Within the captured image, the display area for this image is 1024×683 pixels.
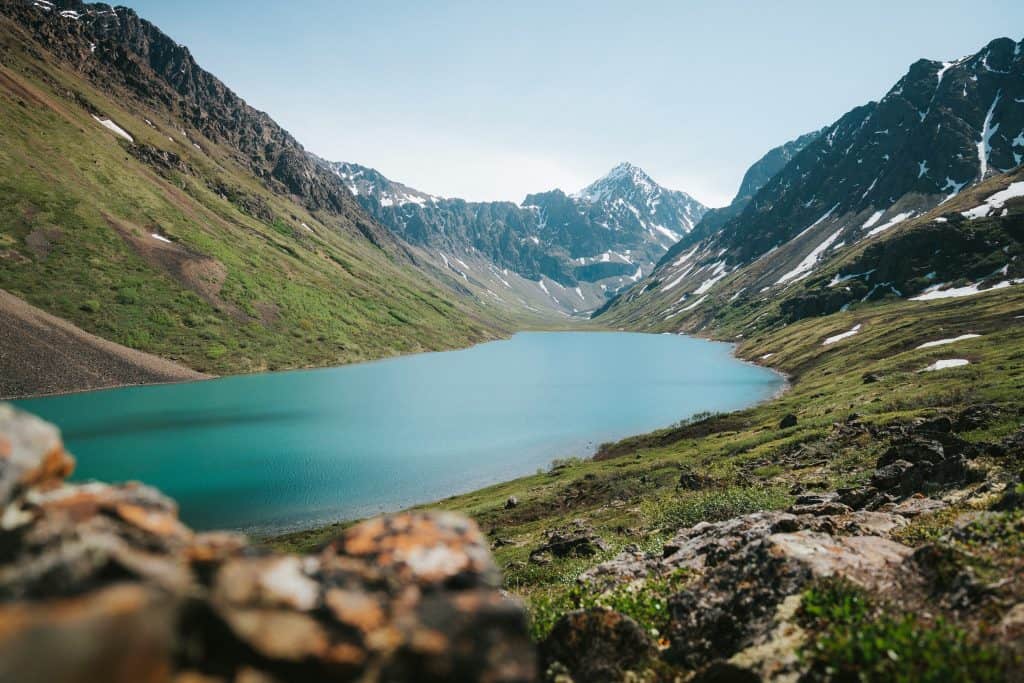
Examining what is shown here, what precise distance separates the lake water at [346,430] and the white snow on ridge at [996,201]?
419ft

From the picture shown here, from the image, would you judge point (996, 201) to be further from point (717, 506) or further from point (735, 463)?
point (717, 506)

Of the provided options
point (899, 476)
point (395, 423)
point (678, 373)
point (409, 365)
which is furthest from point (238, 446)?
point (678, 373)

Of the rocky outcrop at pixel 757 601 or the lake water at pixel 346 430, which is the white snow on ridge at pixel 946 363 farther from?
Result: the rocky outcrop at pixel 757 601

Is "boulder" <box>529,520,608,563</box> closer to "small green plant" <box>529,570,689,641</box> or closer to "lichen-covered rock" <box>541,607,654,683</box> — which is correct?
"small green plant" <box>529,570,689,641</box>

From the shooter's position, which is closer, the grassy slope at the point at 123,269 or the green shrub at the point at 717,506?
the green shrub at the point at 717,506

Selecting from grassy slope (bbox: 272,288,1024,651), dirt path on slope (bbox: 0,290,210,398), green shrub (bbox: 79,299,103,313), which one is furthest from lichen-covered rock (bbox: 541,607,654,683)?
green shrub (bbox: 79,299,103,313)

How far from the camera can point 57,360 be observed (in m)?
106

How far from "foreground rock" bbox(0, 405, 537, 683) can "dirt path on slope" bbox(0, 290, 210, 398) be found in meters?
127

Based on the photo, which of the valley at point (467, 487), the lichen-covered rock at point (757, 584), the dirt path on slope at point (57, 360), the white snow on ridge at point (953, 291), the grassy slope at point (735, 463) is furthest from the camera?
the white snow on ridge at point (953, 291)

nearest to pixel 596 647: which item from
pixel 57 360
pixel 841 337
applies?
pixel 57 360

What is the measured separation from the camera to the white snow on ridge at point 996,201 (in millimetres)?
190250

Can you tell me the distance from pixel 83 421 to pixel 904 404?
11565 cm

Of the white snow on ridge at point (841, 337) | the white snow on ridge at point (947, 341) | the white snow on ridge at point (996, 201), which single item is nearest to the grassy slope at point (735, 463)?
the white snow on ridge at point (947, 341)

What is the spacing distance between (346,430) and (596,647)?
78.5m
